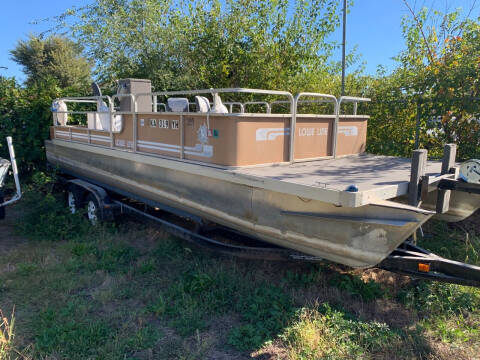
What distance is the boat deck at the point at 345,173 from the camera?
324 centimetres

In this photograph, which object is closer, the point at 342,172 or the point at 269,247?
the point at 342,172

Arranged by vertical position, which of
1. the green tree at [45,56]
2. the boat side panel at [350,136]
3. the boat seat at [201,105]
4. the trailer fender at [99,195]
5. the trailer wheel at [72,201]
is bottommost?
the trailer wheel at [72,201]

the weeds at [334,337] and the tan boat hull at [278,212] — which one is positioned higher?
the tan boat hull at [278,212]

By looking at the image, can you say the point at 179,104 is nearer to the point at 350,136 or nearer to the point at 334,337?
the point at 350,136

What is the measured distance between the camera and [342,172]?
393 cm

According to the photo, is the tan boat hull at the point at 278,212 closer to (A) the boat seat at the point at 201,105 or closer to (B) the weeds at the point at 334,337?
(B) the weeds at the point at 334,337

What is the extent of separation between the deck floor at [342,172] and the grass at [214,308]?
44.3 inches

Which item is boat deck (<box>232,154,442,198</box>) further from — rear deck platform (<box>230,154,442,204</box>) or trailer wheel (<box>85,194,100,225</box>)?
trailer wheel (<box>85,194,100,225</box>)

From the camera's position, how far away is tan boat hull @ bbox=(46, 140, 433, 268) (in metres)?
2.98

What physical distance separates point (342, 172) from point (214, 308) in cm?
187

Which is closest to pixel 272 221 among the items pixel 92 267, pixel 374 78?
pixel 92 267

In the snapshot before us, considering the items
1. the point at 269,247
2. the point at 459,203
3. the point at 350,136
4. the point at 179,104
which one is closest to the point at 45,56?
the point at 179,104

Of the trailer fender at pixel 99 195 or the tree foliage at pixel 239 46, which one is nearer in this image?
the trailer fender at pixel 99 195

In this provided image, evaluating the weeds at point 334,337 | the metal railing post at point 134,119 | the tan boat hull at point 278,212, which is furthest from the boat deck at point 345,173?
the metal railing post at point 134,119
